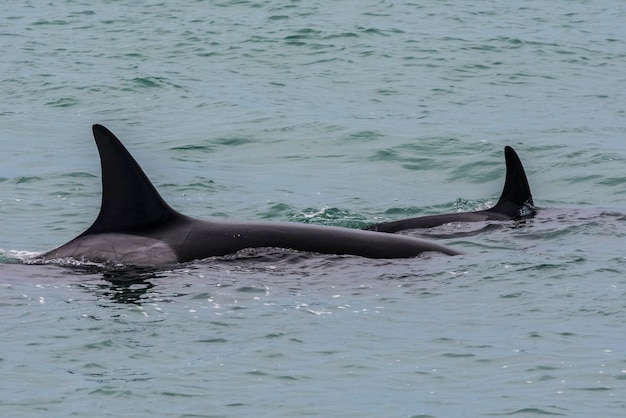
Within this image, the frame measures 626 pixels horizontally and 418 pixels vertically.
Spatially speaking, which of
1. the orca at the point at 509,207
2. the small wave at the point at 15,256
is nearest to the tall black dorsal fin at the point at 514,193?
the orca at the point at 509,207

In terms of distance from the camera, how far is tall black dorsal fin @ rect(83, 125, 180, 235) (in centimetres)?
1325

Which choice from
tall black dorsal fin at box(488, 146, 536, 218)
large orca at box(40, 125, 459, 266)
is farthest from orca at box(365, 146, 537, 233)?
large orca at box(40, 125, 459, 266)

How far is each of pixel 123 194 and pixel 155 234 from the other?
1.92 ft

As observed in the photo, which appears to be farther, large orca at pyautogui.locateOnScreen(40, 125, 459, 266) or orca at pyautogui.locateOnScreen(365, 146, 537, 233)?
orca at pyautogui.locateOnScreen(365, 146, 537, 233)

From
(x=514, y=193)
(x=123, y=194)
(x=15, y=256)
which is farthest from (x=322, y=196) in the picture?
(x=123, y=194)

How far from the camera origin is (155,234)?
13742 millimetres

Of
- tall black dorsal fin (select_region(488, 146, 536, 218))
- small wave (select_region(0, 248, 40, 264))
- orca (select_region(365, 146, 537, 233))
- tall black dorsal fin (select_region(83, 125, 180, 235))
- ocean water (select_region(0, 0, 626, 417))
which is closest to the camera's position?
ocean water (select_region(0, 0, 626, 417))

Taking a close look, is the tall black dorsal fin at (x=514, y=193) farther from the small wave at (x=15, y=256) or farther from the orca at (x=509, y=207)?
the small wave at (x=15, y=256)

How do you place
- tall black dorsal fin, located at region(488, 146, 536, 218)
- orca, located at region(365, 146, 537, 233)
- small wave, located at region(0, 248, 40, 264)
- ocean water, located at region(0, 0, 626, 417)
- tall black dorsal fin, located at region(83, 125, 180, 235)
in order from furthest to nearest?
tall black dorsal fin, located at region(488, 146, 536, 218), orca, located at region(365, 146, 537, 233), small wave, located at region(0, 248, 40, 264), tall black dorsal fin, located at region(83, 125, 180, 235), ocean water, located at region(0, 0, 626, 417)

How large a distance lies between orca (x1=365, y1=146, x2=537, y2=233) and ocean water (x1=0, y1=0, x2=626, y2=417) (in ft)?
0.97

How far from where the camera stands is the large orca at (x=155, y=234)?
13.3 meters

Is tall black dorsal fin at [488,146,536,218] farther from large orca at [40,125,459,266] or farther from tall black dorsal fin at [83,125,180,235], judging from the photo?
tall black dorsal fin at [83,125,180,235]

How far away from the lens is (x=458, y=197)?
21.2 metres

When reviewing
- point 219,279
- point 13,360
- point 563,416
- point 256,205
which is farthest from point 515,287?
point 256,205
